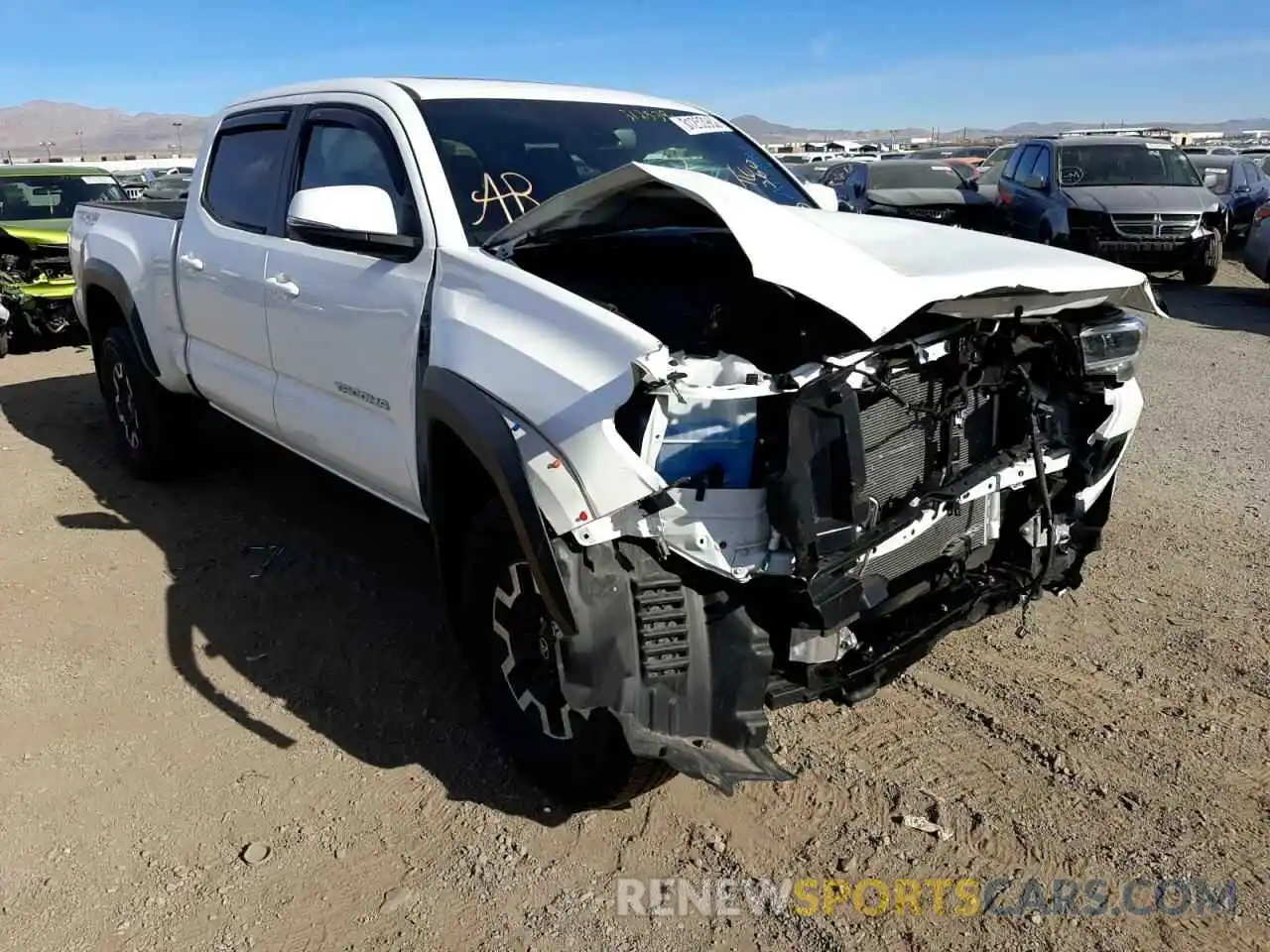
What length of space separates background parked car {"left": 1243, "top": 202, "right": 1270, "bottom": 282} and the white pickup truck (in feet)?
30.9

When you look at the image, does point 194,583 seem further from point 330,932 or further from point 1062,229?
point 1062,229

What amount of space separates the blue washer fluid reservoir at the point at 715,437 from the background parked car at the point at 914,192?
10110 mm

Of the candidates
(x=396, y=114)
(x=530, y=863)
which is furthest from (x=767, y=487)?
(x=396, y=114)

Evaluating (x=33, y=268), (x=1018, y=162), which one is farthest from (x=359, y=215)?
(x=1018, y=162)

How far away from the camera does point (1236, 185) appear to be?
55.6 ft

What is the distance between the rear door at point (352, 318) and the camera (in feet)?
11.0

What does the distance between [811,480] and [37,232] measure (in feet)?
35.4

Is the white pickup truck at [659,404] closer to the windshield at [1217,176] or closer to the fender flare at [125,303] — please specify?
the fender flare at [125,303]

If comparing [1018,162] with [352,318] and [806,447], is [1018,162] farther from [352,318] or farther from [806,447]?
[806,447]

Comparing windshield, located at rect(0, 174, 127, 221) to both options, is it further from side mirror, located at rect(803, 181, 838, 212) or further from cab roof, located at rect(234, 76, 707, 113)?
Result: side mirror, located at rect(803, 181, 838, 212)

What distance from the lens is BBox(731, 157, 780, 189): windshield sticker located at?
4305 millimetres

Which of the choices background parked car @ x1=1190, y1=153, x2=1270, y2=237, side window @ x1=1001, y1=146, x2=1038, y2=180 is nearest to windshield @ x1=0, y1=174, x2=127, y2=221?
side window @ x1=1001, y1=146, x2=1038, y2=180

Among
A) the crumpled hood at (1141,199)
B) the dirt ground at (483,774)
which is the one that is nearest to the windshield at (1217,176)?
the crumpled hood at (1141,199)

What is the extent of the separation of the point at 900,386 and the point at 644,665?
3.27 feet
